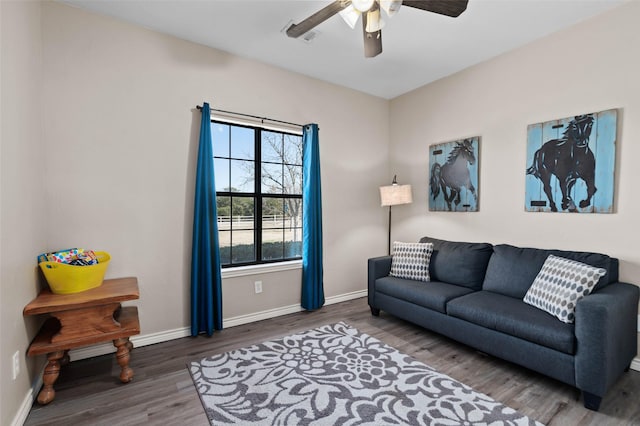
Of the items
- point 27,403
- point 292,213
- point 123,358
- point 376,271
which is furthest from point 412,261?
point 27,403

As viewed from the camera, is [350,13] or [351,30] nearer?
[350,13]

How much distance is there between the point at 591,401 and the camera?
187 centimetres

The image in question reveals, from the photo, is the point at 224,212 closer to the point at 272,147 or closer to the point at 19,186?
the point at 272,147

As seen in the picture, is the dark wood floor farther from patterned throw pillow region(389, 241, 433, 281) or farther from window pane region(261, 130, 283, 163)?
window pane region(261, 130, 283, 163)

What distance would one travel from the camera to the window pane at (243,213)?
329 cm

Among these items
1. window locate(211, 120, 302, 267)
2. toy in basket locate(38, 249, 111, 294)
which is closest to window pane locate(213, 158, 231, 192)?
window locate(211, 120, 302, 267)

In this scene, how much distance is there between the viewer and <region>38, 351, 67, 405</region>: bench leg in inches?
74.6

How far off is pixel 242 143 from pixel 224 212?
771 millimetres

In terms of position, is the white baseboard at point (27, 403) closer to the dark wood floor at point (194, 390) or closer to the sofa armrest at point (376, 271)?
the dark wood floor at point (194, 390)

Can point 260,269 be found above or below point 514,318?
above

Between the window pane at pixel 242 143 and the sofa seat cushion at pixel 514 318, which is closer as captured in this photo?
the sofa seat cushion at pixel 514 318

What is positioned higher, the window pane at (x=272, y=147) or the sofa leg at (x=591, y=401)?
the window pane at (x=272, y=147)

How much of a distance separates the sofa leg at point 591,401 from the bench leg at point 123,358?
2.98 m

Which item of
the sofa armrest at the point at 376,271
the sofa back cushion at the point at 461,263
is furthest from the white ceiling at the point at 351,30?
the sofa armrest at the point at 376,271
